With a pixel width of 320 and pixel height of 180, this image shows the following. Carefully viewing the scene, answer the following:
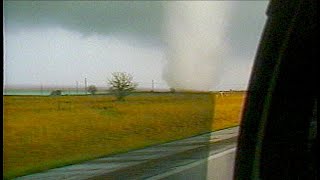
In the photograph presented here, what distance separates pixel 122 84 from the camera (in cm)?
478

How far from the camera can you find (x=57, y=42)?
4727 mm

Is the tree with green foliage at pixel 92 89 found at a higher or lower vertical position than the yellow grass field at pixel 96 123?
higher

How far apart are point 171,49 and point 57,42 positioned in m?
0.56

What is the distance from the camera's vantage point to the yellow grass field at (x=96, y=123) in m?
4.82

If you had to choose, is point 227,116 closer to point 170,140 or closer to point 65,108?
point 170,140

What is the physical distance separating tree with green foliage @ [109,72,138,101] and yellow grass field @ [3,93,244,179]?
0.14 feet

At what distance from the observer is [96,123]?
190 inches

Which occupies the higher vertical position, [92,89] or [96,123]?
[92,89]

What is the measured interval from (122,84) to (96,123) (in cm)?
24

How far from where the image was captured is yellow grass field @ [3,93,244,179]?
15.8 ft

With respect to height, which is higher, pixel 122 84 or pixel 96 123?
pixel 122 84

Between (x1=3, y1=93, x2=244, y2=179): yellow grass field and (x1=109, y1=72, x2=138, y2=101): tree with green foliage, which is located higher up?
(x1=109, y1=72, x2=138, y2=101): tree with green foliage

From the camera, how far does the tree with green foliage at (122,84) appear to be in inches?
187

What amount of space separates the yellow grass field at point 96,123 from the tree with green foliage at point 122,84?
41 mm
